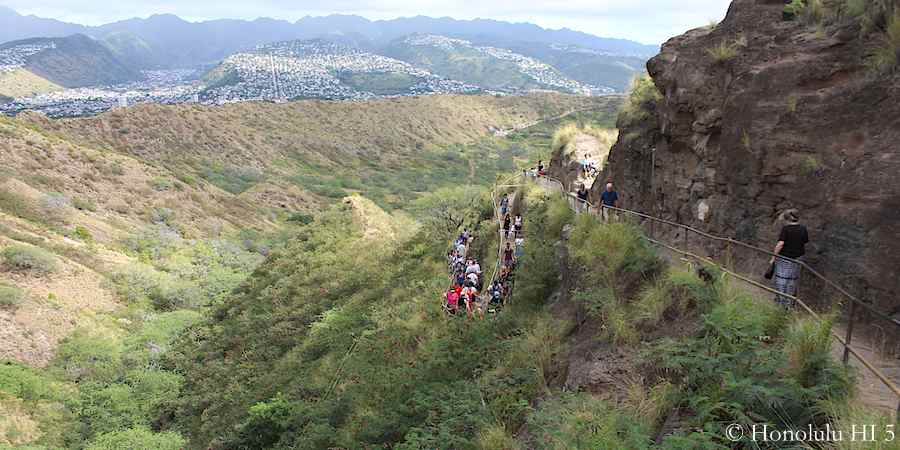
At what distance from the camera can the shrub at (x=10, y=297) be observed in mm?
23531

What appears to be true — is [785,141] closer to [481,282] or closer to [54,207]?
[481,282]

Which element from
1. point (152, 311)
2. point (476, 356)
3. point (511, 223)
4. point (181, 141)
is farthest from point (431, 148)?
point (476, 356)

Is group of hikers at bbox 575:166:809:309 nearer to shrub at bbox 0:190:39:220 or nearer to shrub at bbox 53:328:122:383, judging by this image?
shrub at bbox 53:328:122:383

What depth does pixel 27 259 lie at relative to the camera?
26812mm

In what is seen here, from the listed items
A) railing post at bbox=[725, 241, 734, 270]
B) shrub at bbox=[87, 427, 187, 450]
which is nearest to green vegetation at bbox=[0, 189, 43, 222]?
shrub at bbox=[87, 427, 187, 450]

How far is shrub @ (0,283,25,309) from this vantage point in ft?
77.2

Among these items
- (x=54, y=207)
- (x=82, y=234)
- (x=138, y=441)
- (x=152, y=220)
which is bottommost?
(x=138, y=441)

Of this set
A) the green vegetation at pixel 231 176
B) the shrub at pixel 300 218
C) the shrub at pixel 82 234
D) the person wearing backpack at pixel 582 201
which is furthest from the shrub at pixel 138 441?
the green vegetation at pixel 231 176

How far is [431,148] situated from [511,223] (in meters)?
81.6

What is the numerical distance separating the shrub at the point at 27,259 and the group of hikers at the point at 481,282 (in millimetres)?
21525

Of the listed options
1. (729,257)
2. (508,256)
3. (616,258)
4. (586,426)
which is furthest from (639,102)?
(586,426)

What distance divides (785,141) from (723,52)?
8.32ft

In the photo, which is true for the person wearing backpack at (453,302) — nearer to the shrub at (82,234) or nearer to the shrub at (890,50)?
the shrub at (890,50)

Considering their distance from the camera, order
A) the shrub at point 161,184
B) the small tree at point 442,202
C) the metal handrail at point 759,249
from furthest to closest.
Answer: the shrub at point 161,184, the small tree at point 442,202, the metal handrail at point 759,249
